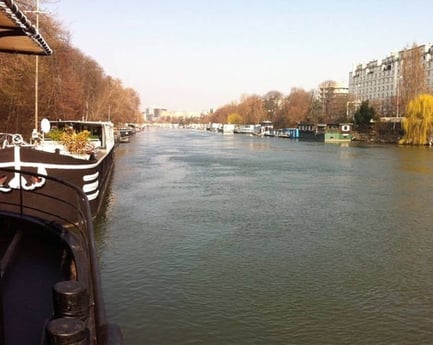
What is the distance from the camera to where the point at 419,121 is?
65.9m

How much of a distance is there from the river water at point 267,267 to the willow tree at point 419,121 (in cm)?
5030

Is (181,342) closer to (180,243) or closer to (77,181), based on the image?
(180,243)

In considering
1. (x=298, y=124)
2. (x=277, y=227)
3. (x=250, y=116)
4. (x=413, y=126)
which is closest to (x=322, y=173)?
(x=277, y=227)

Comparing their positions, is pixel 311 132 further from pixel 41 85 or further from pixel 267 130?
pixel 41 85

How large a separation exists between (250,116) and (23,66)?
121736 millimetres

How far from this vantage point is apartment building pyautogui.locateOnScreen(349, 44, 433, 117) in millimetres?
115925

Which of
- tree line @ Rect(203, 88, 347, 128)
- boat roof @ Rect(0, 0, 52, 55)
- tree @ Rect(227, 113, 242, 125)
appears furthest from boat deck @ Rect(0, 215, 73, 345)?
tree @ Rect(227, 113, 242, 125)

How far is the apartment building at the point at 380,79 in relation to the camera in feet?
380

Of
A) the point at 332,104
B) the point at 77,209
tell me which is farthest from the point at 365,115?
the point at 77,209

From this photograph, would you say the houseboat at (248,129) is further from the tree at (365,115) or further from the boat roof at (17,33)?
the boat roof at (17,33)

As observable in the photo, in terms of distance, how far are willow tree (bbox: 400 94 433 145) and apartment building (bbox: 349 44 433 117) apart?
129ft

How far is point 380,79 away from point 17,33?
461ft

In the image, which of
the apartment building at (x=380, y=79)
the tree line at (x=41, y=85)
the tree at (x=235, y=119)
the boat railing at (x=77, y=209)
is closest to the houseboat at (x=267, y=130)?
the apartment building at (x=380, y=79)

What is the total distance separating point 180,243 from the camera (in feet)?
37.5
